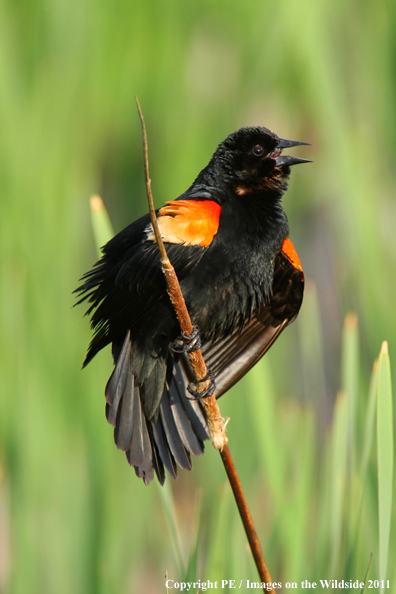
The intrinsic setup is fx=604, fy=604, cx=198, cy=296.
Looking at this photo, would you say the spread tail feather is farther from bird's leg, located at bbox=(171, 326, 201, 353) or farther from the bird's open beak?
the bird's open beak

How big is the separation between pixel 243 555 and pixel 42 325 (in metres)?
0.81

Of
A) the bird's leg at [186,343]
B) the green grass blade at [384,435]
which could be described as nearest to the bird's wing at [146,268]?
the bird's leg at [186,343]

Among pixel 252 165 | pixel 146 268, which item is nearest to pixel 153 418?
pixel 146 268

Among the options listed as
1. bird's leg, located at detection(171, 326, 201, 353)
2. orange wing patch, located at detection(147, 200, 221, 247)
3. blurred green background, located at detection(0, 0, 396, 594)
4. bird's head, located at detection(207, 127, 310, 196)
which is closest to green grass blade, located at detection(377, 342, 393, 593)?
blurred green background, located at detection(0, 0, 396, 594)

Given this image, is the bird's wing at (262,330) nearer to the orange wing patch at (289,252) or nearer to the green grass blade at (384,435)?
the orange wing patch at (289,252)

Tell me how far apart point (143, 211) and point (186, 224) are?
0.98 m

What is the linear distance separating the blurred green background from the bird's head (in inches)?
9.6

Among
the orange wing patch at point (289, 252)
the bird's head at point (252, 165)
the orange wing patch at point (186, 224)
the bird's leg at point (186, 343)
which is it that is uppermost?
the bird's head at point (252, 165)

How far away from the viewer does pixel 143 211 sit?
2.26 m

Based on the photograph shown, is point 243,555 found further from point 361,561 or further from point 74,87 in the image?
point 74,87

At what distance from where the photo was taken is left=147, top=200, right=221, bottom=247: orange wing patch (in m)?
1.31

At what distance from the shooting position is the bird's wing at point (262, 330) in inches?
58.7

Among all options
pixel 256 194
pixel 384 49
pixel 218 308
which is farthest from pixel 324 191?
pixel 218 308

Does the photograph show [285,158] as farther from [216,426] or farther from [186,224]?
[216,426]
